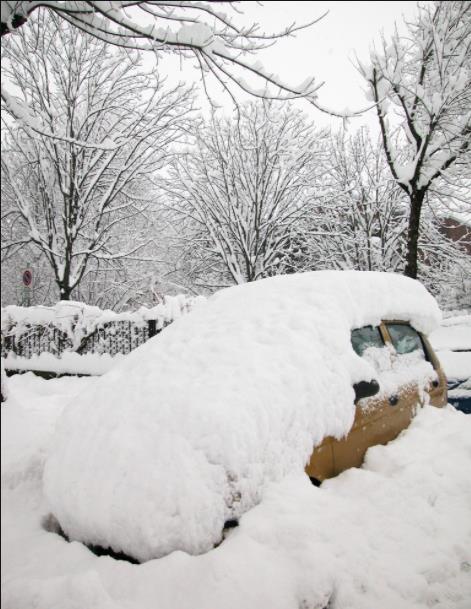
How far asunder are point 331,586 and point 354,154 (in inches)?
627

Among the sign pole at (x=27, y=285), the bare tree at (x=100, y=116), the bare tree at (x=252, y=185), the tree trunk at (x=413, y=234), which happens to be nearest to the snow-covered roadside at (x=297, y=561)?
the sign pole at (x=27, y=285)

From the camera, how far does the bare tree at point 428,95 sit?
7898 mm

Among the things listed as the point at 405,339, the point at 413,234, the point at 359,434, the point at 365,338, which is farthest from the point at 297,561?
the point at 413,234

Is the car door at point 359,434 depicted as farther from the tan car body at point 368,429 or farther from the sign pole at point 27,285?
the sign pole at point 27,285

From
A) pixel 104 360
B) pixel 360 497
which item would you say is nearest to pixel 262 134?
pixel 104 360

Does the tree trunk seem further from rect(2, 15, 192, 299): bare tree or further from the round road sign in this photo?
the round road sign

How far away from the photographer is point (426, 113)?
28.5 feet

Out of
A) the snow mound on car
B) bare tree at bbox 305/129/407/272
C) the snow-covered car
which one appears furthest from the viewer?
bare tree at bbox 305/129/407/272

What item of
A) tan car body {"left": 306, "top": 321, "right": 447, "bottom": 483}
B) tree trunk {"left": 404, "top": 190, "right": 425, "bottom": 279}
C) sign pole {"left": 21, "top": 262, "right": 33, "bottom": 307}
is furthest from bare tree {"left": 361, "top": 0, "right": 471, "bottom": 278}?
sign pole {"left": 21, "top": 262, "right": 33, "bottom": 307}

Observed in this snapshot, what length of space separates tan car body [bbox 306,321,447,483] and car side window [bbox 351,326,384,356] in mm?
93

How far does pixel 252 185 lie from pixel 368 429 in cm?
1138

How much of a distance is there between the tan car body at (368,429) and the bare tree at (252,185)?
31.0ft

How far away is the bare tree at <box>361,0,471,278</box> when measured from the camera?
7898 millimetres

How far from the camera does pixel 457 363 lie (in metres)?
5.48
